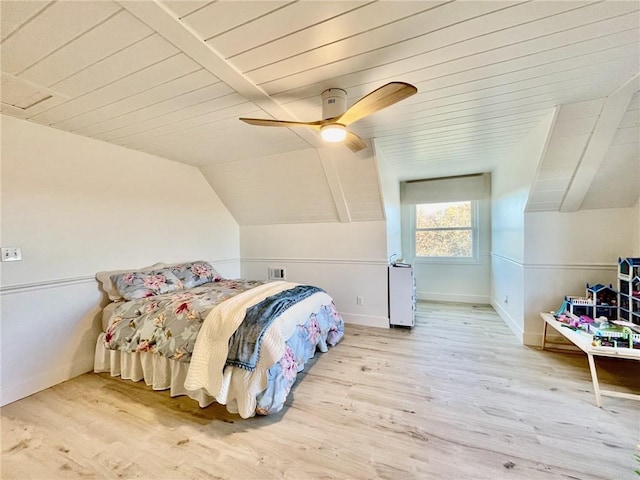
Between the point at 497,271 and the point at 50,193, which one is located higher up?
the point at 50,193

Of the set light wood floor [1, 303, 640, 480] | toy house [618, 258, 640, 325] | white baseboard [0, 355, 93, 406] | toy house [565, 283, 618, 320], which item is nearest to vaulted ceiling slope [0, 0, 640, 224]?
toy house [618, 258, 640, 325]

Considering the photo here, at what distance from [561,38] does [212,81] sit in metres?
2.03

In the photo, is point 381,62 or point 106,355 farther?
point 106,355

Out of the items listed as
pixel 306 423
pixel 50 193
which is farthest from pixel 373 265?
pixel 50 193

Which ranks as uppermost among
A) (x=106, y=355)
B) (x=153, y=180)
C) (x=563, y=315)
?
(x=153, y=180)

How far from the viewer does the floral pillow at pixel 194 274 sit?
3230 millimetres

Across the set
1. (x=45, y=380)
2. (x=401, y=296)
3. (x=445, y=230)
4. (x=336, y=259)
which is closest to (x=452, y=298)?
(x=445, y=230)

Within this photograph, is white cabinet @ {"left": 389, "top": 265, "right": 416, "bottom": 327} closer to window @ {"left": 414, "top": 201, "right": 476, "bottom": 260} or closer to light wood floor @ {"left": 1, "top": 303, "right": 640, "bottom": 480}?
light wood floor @ {"left": 1, "top": 303, "right": 640, "bottom": 480}

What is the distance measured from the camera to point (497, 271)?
4.16 m

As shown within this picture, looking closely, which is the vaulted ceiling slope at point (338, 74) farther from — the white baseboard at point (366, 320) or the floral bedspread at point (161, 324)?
the white baseboard at point (366, 320)

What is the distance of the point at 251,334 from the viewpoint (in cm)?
192

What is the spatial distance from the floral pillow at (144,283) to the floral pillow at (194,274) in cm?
15

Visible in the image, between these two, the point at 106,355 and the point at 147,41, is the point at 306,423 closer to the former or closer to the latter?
the point at 106,355

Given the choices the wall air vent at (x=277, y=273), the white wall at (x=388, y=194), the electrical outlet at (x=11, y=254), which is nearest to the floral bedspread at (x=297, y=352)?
the white wall at (x=388, y=194)
